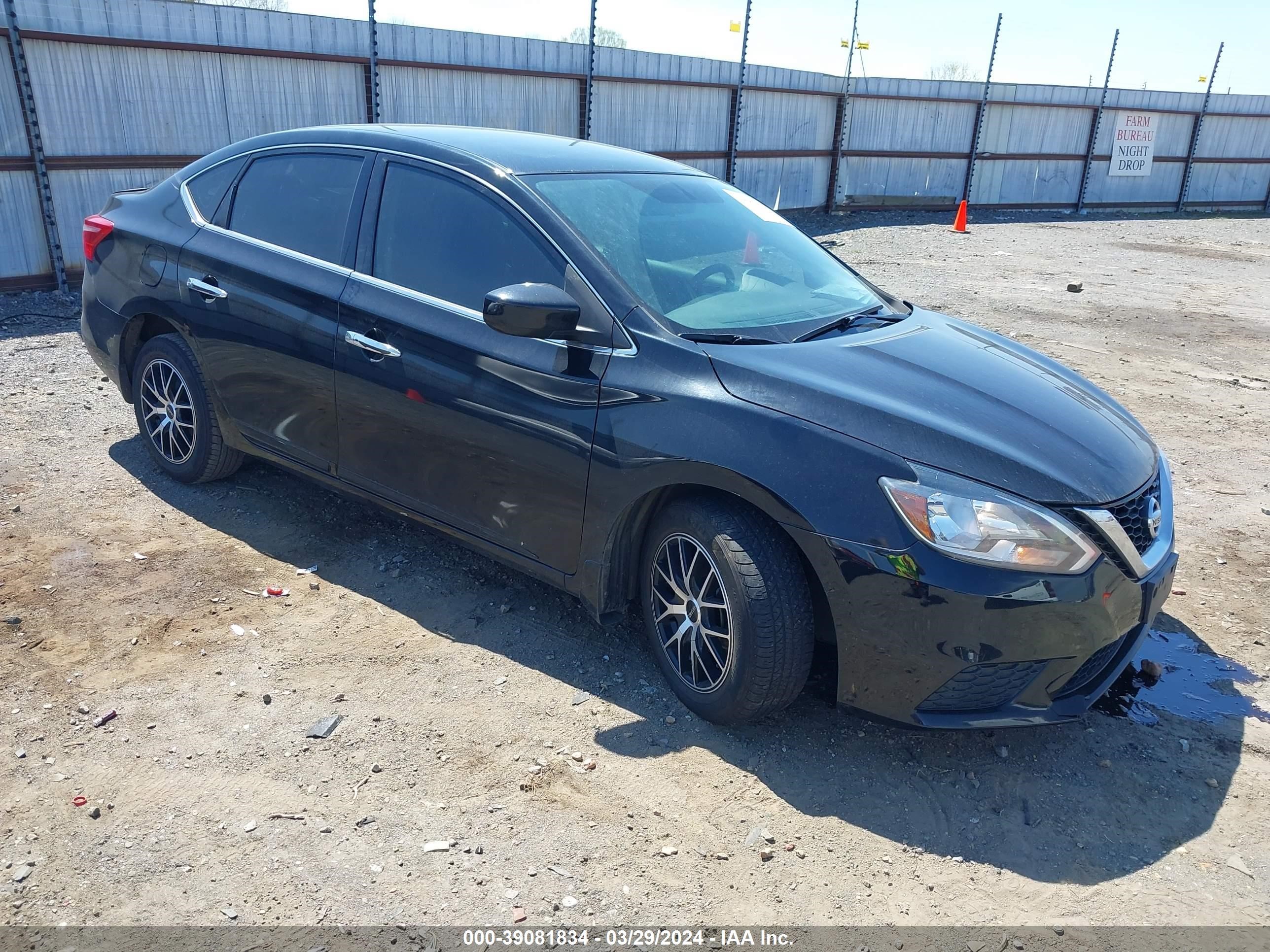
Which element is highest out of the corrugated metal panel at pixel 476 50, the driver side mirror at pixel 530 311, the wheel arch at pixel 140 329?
the corrugated metal panel at pixel 476 50

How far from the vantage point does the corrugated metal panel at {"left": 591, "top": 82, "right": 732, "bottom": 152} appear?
14.6 metres

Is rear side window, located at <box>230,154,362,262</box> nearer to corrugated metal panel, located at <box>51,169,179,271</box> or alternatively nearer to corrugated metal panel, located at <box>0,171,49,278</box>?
corrugated metal panel, located at <box>51,169,179,271</box>

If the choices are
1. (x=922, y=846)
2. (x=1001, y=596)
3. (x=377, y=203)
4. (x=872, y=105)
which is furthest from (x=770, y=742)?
(x=872, y=105)

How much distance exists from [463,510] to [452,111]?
10.1 meters

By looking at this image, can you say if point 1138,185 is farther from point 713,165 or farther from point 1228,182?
point 713,165

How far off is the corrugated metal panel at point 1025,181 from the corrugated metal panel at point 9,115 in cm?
1866

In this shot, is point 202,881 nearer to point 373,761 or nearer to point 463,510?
point 373,761

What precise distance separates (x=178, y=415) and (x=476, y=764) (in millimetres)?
2810

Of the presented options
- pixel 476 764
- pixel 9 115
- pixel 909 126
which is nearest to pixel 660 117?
pixel 909 126

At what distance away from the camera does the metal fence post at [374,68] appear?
36.7 feet

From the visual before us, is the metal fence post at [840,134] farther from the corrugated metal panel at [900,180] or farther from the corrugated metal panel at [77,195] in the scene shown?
the corrugated metal panel at [77,195]

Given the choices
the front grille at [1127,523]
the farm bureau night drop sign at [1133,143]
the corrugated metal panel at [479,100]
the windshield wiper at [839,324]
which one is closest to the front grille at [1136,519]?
the front grille at [1127,523]

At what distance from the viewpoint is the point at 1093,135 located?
904 inches

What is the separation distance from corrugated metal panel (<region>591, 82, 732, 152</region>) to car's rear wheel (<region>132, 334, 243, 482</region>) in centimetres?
1049
